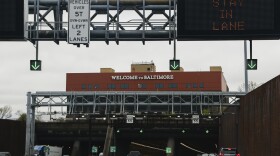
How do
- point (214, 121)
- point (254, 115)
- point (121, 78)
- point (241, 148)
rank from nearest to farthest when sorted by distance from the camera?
point (254, 115)
point (241, 148)
point (214, 121)
point (121, 78)

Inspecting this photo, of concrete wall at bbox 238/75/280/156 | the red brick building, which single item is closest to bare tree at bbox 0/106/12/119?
the red brick building

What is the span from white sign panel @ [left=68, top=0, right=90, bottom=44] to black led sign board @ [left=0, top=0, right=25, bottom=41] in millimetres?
2169

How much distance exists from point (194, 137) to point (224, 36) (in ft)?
232

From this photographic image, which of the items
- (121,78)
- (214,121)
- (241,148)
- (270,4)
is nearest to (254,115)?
(241,148)

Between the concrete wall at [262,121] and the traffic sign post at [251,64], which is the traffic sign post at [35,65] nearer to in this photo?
the traffic sign post at [251,64]

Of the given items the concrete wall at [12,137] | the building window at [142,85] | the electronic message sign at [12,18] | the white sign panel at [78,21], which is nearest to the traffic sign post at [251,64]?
the white sign panel at [78,21]

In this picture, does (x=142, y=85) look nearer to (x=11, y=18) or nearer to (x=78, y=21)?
(x=78, y=21)

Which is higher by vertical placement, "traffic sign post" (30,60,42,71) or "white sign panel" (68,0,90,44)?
"white sign panel" (68,0,90,44)

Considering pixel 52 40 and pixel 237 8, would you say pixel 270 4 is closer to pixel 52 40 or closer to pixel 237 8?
pixel 237 8

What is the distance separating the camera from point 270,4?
84.5 feet

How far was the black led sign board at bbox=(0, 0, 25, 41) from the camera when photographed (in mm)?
26812

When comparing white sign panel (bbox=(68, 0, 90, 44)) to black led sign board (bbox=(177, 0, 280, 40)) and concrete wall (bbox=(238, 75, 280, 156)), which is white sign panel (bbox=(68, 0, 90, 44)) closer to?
black led sign board (bbox=(177, 0, 280, 40))

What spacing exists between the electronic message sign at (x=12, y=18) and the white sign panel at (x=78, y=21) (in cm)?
206

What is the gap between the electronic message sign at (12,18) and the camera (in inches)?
1056
